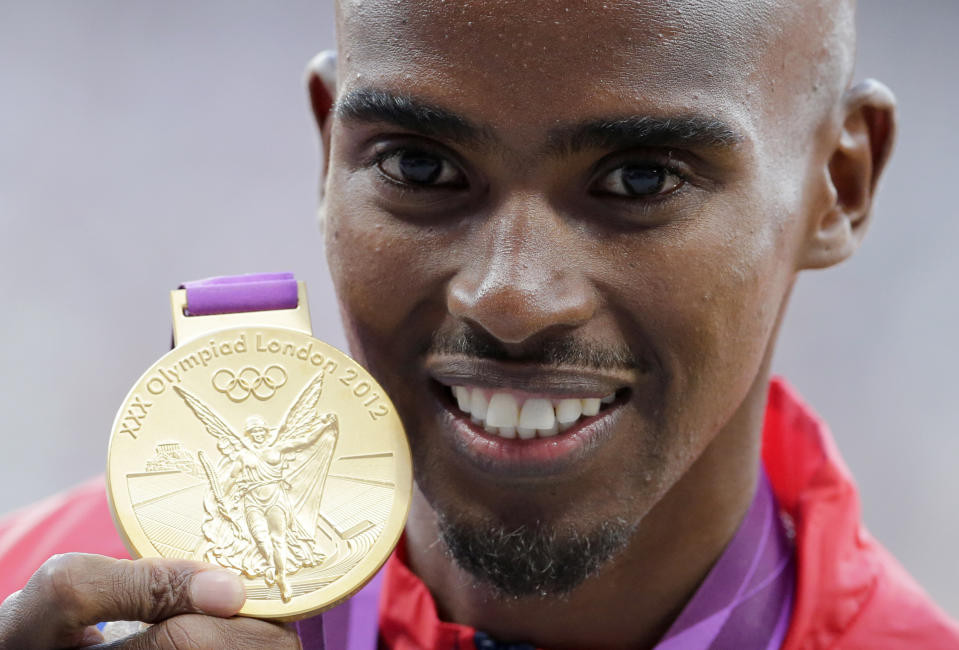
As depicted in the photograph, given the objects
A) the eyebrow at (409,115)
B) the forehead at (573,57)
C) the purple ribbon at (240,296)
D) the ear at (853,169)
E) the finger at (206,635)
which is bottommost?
the finger at (206,635)

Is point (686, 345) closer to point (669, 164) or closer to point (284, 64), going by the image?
Result: point (669, 164)

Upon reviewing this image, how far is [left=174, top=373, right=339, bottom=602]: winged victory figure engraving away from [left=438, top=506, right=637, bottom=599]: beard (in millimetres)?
317

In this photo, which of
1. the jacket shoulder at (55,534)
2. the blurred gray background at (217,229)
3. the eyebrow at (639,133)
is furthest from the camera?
the blurred gray background at (217,229)

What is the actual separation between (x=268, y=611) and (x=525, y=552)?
476 mm

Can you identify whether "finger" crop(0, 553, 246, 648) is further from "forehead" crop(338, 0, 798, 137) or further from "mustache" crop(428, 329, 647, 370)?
"forehead" crop(338, 0, 798, 137)

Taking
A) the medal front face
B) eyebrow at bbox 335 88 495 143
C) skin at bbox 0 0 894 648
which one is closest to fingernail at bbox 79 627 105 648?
skin at bbox 0 0 894 648

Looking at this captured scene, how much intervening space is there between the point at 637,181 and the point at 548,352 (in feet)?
0.88

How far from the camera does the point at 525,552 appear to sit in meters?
1.85

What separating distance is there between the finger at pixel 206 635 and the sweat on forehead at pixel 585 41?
76 cm

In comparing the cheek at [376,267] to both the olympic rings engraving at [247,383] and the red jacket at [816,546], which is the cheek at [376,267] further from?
the red jacket at [816,546]

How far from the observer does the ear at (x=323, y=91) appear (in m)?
2.26

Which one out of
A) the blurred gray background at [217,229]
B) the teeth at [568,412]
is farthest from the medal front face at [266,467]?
the blurred gray background at [217,229]

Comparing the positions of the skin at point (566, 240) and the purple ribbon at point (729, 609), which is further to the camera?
the purple ribbon at point (729, 609)

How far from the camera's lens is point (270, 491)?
159cm
